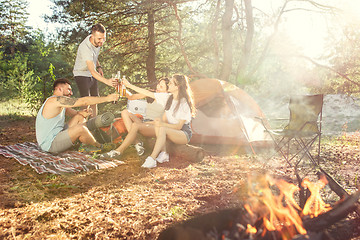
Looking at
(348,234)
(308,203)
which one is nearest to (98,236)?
(308,203)

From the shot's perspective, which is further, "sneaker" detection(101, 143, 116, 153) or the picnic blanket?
"sneaker" detection(101, 143, 116, 153)

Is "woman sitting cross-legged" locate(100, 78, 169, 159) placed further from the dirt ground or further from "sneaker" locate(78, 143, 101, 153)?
"sneaker" locate(78, 143, 101, 153)

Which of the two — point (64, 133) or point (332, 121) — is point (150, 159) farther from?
point (332, 121)

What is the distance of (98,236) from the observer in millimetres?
2145

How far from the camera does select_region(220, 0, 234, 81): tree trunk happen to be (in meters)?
8.34

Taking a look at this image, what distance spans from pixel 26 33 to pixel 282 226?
37.8m

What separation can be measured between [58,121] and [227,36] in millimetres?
6147

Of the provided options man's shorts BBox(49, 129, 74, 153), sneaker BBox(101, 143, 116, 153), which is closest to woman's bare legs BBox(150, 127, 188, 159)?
sneaker BBox(101, 143, 116, 153)

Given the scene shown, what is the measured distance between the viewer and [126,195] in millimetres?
3107

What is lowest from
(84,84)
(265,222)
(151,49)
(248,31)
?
(265,222)

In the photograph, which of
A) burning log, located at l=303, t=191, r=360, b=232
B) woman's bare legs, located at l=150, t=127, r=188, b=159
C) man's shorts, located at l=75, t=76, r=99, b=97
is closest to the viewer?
burning log, located at l=303, t=191, r=360, b=232

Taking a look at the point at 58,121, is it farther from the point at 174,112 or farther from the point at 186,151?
the point at 186,151

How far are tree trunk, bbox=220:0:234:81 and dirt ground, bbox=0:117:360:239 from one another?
4332 mm

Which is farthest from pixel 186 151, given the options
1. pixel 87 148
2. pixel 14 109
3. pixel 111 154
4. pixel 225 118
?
pixel 14 109
